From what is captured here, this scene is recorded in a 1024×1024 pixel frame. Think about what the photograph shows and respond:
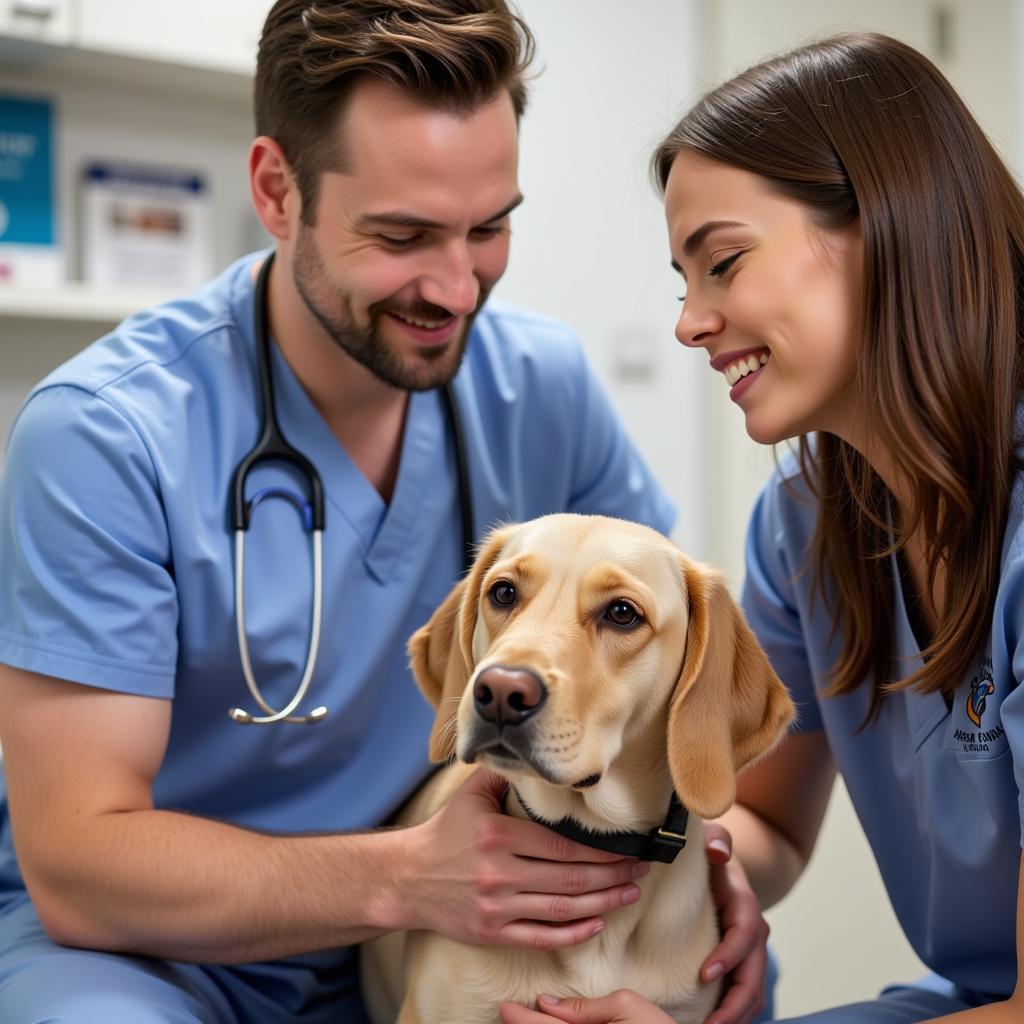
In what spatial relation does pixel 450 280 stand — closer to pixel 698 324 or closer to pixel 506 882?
pixel 698 324

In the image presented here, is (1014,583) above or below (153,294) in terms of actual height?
below

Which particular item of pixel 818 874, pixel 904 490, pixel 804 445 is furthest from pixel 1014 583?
pixel 818 874

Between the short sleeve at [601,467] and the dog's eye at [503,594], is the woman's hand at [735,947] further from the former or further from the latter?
the short sleeve at [601,467]

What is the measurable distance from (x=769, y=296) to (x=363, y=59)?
25.9 inches

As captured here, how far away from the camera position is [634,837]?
1.29 m

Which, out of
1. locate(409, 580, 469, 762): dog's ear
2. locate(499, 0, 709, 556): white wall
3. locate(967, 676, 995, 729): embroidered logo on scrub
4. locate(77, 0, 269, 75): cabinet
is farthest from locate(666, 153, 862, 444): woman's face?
locate(499, 0, 709, 556): white wall

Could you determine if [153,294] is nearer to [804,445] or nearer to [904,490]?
[804,445]

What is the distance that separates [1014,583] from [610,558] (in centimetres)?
40

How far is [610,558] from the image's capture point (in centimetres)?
130

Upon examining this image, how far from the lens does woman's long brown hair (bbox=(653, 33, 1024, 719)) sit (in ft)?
4.09

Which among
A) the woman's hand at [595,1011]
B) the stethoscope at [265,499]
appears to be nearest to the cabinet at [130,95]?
the stethoscope at [265,499]

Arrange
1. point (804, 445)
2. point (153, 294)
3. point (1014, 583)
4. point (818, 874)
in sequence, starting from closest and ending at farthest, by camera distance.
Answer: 1. point (1014, 583)
2. point (804, 445)
3. point (153, 294)
4. point (818, 874)

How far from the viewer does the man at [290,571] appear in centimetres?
137

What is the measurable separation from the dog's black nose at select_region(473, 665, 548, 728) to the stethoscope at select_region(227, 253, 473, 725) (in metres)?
0.44
